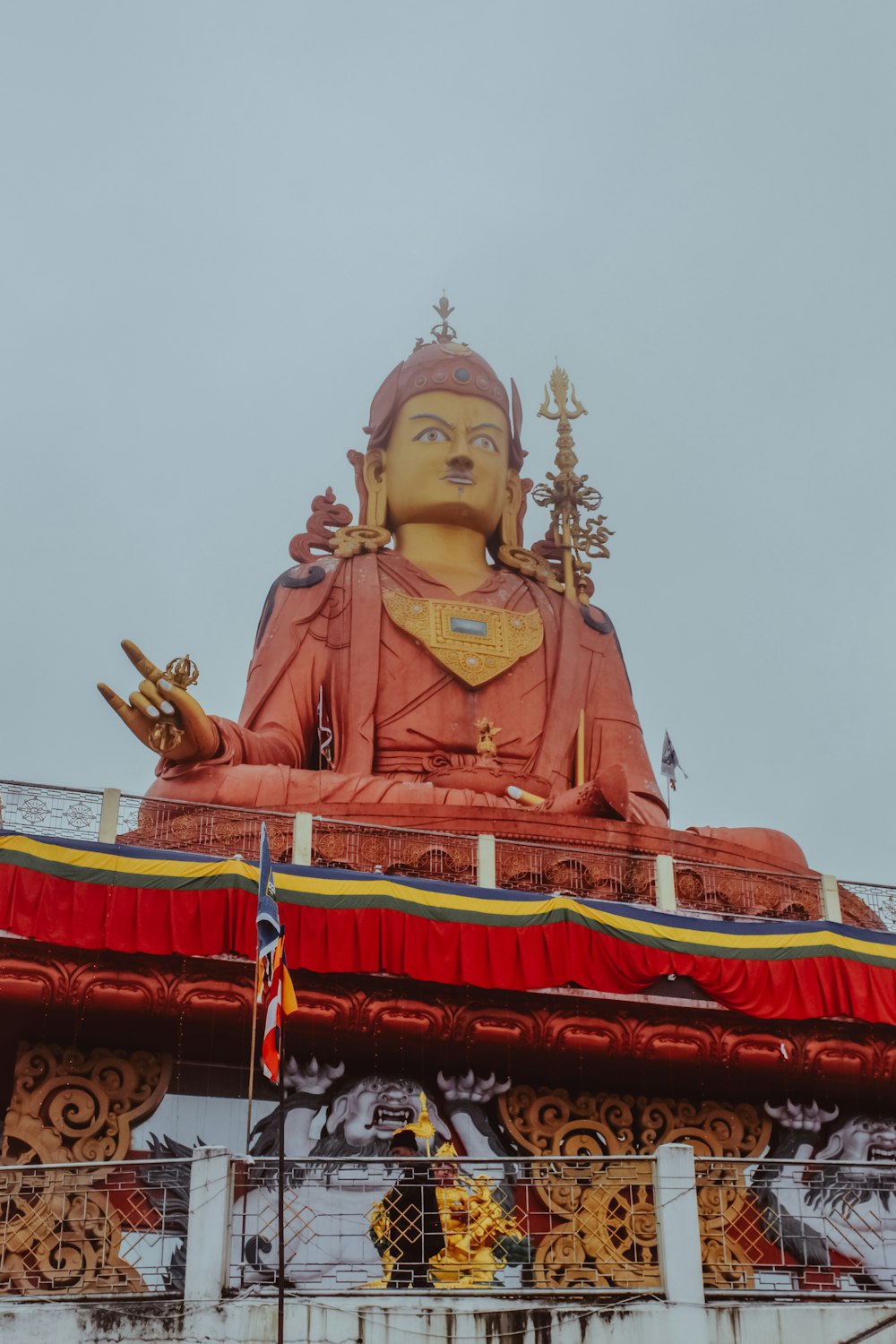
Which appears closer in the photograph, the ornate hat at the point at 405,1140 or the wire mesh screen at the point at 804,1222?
the ornate hat at the point at 405,1140

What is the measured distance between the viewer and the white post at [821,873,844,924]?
12914mm

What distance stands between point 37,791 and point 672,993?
4.56 metres

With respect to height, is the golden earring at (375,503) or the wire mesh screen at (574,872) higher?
the golden earring at (375,503)

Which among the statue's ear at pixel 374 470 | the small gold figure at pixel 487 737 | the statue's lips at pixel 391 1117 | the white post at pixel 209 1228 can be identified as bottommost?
the white post at pixel 209 1228

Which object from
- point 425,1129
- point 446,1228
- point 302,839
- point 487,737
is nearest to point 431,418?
point 487,737

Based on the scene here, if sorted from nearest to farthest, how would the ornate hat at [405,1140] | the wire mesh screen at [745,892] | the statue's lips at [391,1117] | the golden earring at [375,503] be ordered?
the ornate hat at [405,1140] → the statue's lips at [391,1117] → the wire mesh screen at [745,892] → the golden earring at [375,503]

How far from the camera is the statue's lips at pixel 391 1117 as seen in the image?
11.3 meters

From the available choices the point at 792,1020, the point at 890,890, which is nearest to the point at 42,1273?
the point at 792,1020

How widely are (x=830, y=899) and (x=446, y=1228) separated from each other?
486 cm

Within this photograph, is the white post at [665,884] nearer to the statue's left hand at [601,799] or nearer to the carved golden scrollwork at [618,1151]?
the statue's left hand at [601,799]

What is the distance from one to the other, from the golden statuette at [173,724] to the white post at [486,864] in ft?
9.00

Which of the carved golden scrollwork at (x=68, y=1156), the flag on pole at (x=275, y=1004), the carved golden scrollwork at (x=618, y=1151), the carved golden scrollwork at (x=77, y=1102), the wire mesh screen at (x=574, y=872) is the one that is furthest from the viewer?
the wire mesh screen at (x=574, y=872)

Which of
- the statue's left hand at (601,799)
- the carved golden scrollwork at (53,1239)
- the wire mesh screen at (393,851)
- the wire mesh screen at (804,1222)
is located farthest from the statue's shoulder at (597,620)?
the carved golden scrollwork at (53,1239)

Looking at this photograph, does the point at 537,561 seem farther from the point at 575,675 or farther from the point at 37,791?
the point at 37,791
